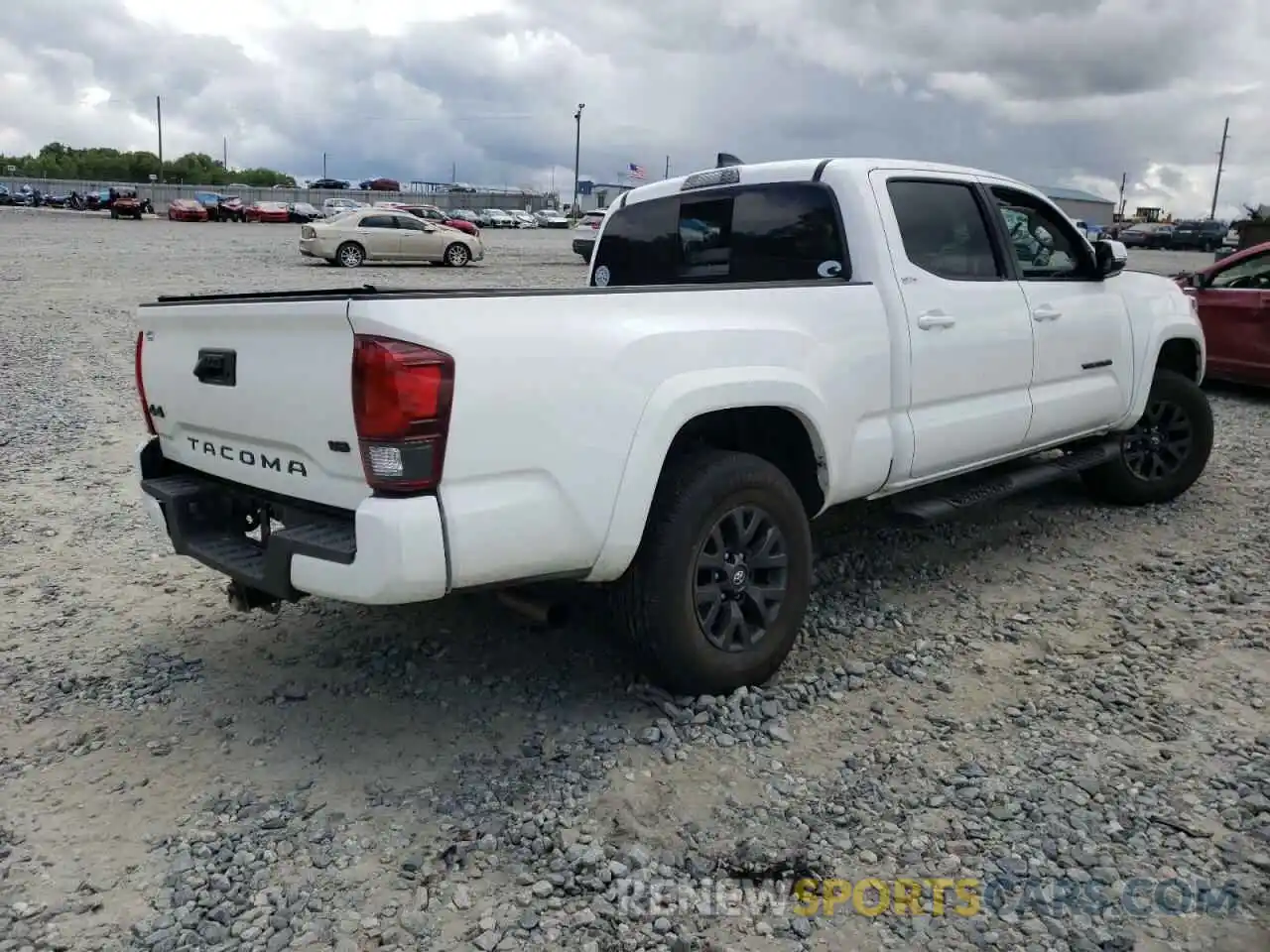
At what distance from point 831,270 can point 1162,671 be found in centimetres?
208

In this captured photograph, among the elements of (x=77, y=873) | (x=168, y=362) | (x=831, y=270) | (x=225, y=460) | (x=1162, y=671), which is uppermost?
(x=831, y=270)

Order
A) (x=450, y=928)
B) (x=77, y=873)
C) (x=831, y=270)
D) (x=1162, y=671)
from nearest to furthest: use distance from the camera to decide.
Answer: (x=450, y=928), (x=77, y=873), (x=1162, y=671), (x=831, y=270)

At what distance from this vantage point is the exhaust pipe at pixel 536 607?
10.8ft

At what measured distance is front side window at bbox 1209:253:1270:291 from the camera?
32.3 feet

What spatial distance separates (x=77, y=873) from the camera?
2.79 meters

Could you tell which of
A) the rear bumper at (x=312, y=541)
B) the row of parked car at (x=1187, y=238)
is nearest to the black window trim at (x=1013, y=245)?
the rear bumper at (x=312, y=541)

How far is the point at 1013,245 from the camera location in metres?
5.05

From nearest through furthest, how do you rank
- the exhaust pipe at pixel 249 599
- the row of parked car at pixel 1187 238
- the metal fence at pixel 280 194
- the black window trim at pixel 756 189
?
the exhaust pipe at pixel 249 599 → the black window trim at pixel 756 189 → the row of parked car at pixel 1187 238 → the metal fence at pixel 280 194

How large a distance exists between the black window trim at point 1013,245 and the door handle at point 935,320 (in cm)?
80

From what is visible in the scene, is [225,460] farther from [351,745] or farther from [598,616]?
[598,616]

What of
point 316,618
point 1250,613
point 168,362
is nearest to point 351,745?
point 316,618

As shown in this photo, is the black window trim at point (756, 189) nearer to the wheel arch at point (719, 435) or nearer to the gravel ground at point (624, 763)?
the wheel arch at point (719, 435)

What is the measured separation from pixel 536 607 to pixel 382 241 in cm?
2347
